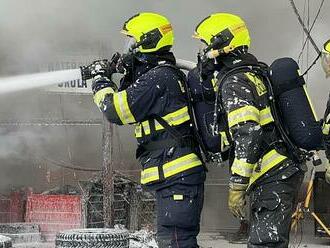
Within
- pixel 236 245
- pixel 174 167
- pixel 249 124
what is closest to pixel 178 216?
pixel 174 167

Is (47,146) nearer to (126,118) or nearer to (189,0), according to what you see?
(189,0)

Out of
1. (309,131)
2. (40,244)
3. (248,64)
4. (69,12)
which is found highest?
(69,12)

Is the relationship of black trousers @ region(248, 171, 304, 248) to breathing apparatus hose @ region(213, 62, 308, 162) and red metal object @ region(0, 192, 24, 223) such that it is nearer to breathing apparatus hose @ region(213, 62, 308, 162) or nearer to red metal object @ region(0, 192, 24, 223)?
breathing apparatus hose @ region(213, 62, 308, 162)

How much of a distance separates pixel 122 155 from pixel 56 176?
3.05 ft

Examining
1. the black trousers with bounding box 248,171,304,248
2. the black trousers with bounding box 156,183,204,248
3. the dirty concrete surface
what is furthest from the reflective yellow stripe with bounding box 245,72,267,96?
the dirty concrete surface

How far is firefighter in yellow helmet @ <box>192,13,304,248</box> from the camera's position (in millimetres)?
2826

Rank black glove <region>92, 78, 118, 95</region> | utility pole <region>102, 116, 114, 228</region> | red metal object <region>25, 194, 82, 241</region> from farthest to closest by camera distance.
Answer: red metal object <region>25, 194, 82, 241</region> < utility pole <region>102, 116, 114, 228</region> < black glove <region>92, 78, 118, 95</region>

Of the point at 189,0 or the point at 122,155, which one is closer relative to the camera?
the point at 189,0

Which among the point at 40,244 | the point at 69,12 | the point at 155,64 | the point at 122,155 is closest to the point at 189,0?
the point at 69,12

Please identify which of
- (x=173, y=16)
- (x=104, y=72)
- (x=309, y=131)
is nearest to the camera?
(x=309, y=131)

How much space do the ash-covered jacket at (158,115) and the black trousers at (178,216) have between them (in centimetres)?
6

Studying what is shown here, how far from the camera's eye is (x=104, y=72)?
328 centimetres

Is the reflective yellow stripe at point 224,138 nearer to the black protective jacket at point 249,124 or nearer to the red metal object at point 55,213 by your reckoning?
the black protective jacket at point 249,124

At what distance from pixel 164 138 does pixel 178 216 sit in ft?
1.25
